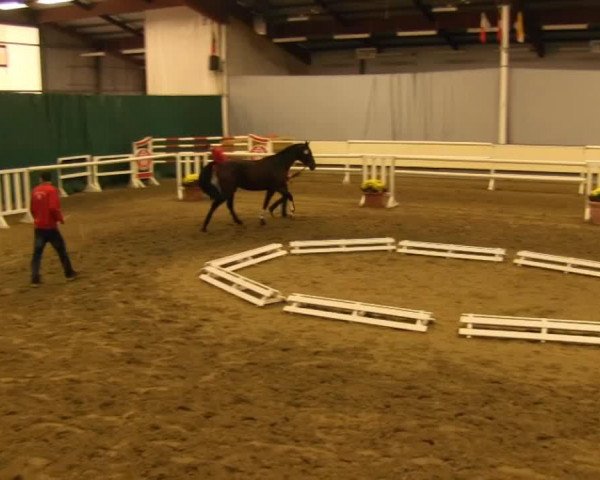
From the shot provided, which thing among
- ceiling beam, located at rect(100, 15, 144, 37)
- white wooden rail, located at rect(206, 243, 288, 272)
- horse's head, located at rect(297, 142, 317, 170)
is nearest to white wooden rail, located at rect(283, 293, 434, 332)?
white wooden rail, located at rect(206, 243, 288, 272)

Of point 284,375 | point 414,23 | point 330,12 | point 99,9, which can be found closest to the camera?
point 284,375

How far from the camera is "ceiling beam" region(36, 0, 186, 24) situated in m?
24.0

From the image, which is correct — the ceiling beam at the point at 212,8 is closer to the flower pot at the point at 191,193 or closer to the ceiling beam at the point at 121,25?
the ceiling beam at the point at 121,25

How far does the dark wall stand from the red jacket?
8187mm

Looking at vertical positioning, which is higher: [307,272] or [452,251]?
[452,251]

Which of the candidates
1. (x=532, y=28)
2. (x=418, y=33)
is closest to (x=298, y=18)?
(x=418, y=33)

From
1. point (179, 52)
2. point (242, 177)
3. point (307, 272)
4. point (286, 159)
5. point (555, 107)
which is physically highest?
point (179, 52)

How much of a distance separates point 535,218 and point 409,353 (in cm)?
769

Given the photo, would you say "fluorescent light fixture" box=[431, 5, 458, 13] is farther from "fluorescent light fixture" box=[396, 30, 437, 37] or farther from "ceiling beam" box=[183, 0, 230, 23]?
"ceiling beam" box=[183, 0, 230, 23]

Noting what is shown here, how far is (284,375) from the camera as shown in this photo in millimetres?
5586

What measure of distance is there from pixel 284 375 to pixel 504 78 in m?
16.3

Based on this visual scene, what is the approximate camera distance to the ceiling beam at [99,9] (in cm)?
2403

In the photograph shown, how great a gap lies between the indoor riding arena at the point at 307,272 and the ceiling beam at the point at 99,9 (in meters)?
0.28

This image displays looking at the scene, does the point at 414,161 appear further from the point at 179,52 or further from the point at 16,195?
the point at 16,195
